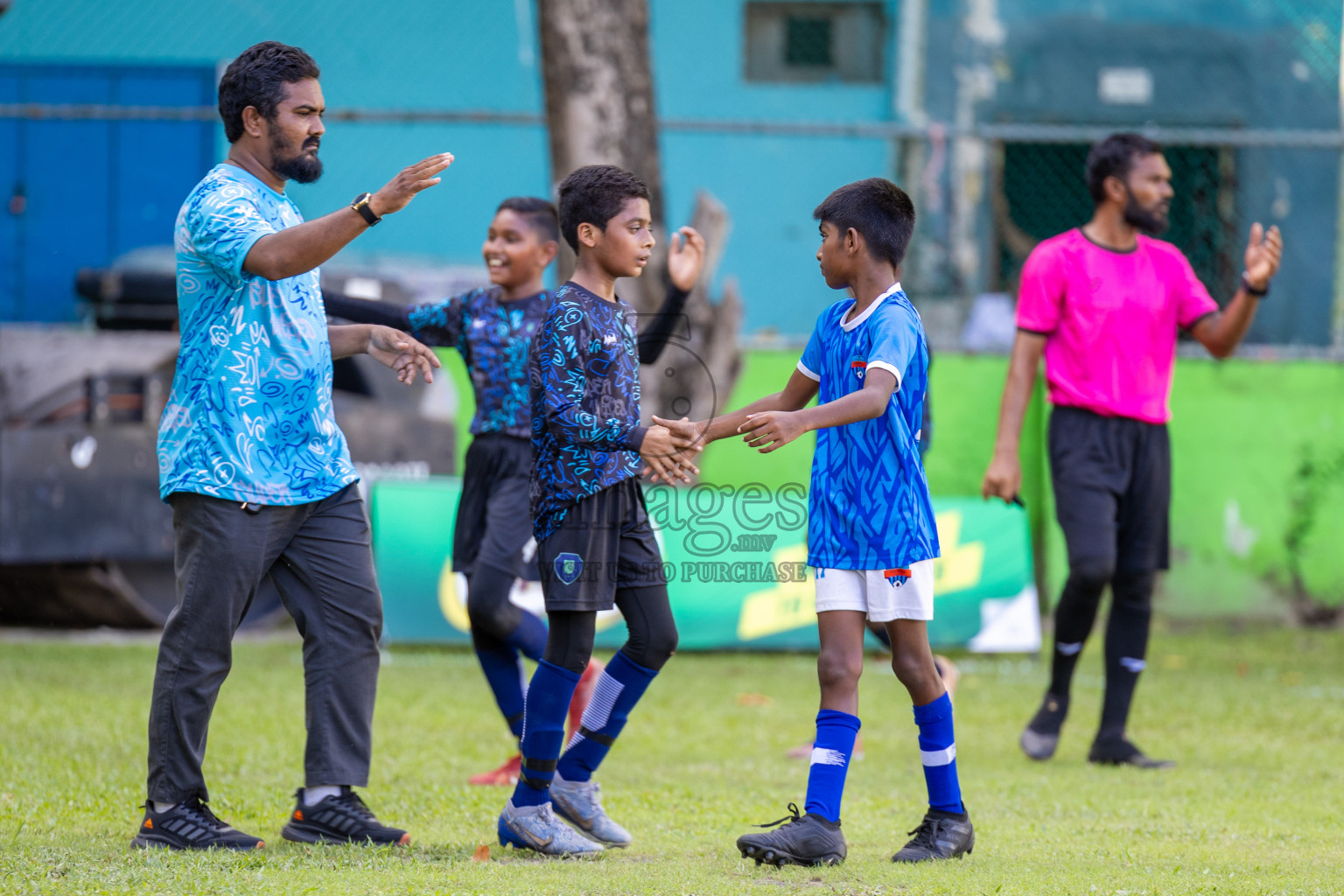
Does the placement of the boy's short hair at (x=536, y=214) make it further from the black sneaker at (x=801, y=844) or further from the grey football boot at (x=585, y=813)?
the black sneaker at (x=801, y=844)

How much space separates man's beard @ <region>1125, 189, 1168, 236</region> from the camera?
567cm

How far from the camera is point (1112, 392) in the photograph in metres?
5.55

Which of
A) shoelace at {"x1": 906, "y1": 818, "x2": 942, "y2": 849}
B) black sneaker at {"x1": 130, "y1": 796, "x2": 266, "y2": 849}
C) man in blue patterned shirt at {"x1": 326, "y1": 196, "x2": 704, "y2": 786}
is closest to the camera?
black sneaker at {"x1": 130, "y1": 796, "x2": 266, "y2": 849}

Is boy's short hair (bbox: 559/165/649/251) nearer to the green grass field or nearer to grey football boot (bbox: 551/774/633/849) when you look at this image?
grey football boot (bbox: 551/774/633/849)

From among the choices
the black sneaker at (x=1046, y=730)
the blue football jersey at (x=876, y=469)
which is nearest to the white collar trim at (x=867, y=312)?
the blue football jersey at (x=876, y=469)

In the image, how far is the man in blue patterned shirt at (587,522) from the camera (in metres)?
3.82

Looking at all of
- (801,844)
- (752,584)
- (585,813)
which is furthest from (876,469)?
(752,584)

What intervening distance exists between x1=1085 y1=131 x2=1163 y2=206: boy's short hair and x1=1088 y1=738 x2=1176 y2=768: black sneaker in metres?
2.05

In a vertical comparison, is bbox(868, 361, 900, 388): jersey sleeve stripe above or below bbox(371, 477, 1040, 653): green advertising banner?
above

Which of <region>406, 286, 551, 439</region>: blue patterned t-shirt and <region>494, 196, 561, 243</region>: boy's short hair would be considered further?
<region>494, 196, 561, 243</region>: boy's short hair

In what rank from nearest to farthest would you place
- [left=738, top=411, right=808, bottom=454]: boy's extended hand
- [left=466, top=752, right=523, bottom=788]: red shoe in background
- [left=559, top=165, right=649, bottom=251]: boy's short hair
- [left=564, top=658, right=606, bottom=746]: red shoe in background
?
[left=738, top=411, right=808, bottom=454]: boy's extended hand → [left=559, top=165, right=649, bottom=251]: boy's short hair → [left=466, top=752, right=523, bottom=788]: red shoe in background → [left=564, top=658, right=606, bottom=746]: red shoe in background

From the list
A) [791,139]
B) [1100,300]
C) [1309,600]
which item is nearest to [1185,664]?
[1309,600]

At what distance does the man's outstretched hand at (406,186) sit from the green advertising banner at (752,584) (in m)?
4.37

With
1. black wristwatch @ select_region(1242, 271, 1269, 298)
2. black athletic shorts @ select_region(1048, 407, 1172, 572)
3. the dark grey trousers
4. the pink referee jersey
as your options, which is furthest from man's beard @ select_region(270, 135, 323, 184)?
black wristwatch @ select_region(1242, 271, 1269, 298)
